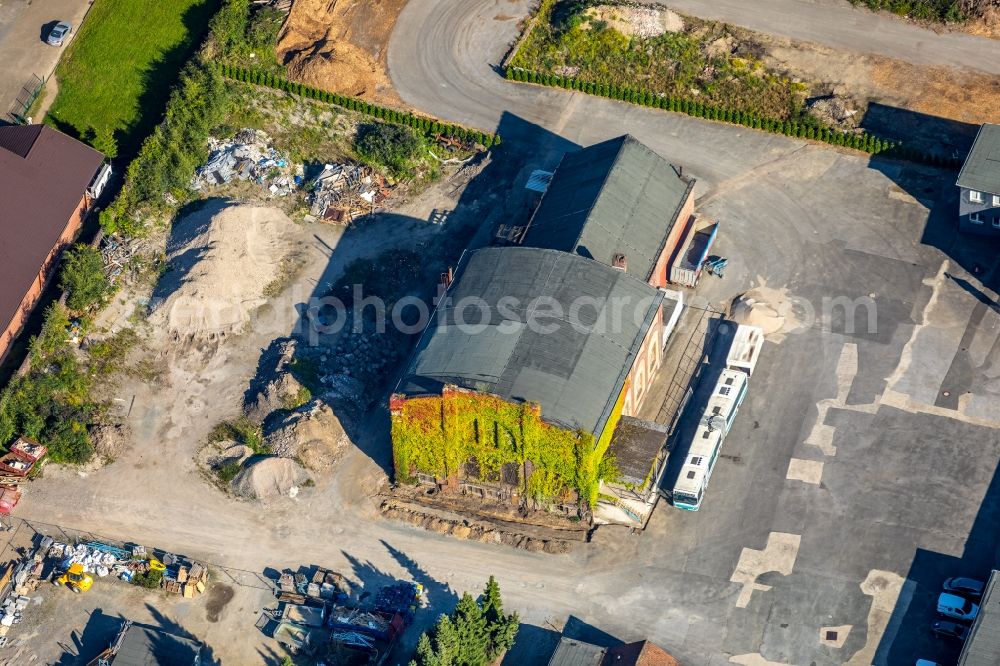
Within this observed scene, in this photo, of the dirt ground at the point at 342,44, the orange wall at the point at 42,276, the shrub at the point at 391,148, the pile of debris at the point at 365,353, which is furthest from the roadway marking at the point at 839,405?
the orange wall at the point at 42,276

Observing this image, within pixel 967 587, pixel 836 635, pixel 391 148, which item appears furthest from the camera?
pixel 391 148

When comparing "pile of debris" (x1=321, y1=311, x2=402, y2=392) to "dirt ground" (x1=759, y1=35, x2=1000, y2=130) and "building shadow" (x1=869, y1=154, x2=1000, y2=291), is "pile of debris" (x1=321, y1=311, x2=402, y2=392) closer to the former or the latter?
"dirt ground" (x1=759, y1=35, x2=1000, y2=130)

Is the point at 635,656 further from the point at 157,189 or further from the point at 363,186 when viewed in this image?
the point at 157,189

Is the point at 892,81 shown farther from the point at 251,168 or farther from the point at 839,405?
the point at 251,168

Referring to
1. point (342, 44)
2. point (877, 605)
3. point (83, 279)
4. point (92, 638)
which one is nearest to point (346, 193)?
point (342, 44)

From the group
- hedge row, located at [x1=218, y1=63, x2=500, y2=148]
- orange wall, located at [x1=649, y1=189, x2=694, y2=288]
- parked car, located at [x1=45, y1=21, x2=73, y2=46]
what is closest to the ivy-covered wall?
orange wall, located at [x1=649, y1=189, x2=694, y2=288]

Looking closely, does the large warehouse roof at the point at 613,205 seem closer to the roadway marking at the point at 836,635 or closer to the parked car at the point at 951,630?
the roadway marking at the point at 836,635
